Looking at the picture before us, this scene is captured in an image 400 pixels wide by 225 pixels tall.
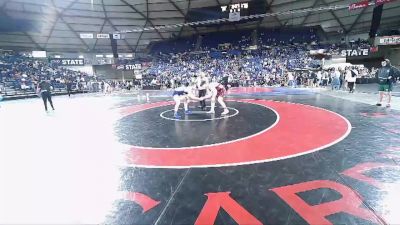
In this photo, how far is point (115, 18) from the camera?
37.0m

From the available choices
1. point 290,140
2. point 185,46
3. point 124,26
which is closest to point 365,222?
point 290,140

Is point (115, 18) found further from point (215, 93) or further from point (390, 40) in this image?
point (390, 40)

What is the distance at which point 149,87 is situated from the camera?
108ft

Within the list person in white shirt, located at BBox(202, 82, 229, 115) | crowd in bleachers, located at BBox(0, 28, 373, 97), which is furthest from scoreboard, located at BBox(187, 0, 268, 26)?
person in white shirt, located at BBox(202, 82, 229, 115)

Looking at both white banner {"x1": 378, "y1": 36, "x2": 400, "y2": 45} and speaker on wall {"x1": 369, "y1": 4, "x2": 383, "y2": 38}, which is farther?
white banner {"x1": 378, "y1": 36, "x2": 400, "y2": 45}

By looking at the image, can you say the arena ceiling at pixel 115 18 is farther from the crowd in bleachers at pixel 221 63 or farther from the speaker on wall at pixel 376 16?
the speaker on wall at pixel 376 16

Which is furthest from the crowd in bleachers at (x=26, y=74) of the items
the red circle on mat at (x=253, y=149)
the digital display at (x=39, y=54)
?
the red circle on mat at (x=253, y=149)

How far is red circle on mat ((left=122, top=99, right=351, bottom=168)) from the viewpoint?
481 cm

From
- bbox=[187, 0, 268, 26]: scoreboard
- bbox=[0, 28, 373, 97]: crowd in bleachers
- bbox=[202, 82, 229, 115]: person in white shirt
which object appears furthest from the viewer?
bbox=[187, 0, 268, 26]: scoreboard

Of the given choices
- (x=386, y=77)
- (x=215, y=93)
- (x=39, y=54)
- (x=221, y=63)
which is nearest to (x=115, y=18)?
(x=39, y=54)

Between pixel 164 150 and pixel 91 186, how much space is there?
76.2 inches

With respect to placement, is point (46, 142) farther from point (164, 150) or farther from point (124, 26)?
point (124, 26)

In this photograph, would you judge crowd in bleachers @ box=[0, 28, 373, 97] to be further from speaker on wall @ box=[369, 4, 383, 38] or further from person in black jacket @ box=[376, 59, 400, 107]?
person in black jacket @ box=[376, 59, 400, 107]

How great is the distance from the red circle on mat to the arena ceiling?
31126 mm
